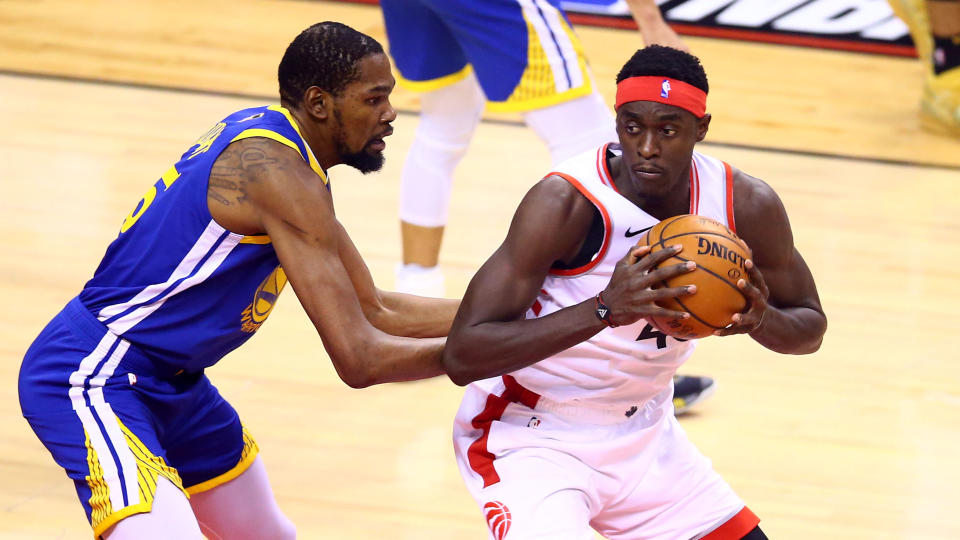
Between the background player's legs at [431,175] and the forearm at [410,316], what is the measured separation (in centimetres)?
175

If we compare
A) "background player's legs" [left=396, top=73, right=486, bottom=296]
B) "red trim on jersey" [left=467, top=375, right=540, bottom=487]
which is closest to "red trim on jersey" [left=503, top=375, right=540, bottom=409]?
"red trim on jersey" [left=467, top=375, right=540, bottom=487]

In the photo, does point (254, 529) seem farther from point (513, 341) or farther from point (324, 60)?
point (324, 60)

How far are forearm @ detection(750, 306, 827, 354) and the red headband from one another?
0.46 metres

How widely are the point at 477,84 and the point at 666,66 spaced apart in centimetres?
238

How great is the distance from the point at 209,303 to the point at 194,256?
115 millimetres

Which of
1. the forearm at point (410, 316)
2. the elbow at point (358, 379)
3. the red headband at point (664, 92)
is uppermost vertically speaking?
the red headband at point (664, 92)

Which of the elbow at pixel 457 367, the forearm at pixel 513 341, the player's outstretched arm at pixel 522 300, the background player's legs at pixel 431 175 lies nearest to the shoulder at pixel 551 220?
the player's outstretched arm at pixel 522 300

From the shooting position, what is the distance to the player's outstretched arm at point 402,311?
3.18 meters

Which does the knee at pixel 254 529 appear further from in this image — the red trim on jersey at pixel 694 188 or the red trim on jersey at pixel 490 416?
the red trim on jersey at pixel 694 188

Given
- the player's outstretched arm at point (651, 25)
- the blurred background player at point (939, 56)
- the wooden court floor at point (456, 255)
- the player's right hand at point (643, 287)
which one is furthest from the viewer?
the blurred background player at point (939, 56)

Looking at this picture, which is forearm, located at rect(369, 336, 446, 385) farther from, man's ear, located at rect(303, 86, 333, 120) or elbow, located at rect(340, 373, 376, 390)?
man's ear, located at rect(303, 86, 333, 120)

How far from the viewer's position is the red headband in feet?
9.01

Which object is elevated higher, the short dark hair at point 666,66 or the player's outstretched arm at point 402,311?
the short dark hair at point 666,66

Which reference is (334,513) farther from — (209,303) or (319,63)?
(319,63)
